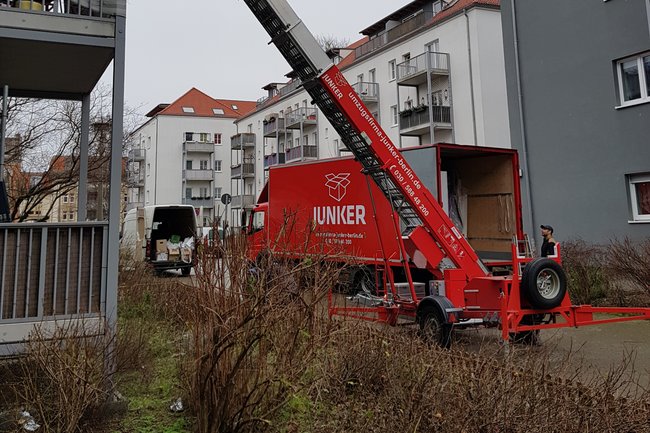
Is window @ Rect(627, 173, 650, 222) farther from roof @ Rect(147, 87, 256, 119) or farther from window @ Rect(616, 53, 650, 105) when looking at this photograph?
roof @ Rect(147, 87, 256, 119)

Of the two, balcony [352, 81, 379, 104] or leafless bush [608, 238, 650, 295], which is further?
balcony [352, 81, 379, 104]

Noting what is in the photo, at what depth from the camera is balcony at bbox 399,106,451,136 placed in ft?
88.2

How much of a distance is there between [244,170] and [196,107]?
52.5 ft

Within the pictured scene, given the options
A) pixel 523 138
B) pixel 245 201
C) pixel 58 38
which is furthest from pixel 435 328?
pixel 245 201

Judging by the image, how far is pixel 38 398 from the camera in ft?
11.2

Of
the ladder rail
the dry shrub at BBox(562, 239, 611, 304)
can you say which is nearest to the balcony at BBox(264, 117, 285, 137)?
the dry shrub at BBox(562, 239, 611, 304)

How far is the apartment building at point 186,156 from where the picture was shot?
201ft

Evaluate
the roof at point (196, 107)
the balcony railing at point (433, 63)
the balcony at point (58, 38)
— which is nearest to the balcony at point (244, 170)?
the roof at point (196, 107)

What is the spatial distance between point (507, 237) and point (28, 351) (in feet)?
26.8

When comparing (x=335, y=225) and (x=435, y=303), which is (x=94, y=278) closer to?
(x=435, y=303)

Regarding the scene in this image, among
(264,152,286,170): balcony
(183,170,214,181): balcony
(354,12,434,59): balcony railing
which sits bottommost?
(264,152,286,170): balcony

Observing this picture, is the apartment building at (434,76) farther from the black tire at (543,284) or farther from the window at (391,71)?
the black tire at (543,284)

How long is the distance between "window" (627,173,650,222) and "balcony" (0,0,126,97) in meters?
14.3

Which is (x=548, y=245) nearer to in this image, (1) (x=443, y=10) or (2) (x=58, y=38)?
(2) (x=58, y=38)
